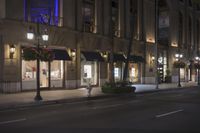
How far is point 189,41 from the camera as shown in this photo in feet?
195

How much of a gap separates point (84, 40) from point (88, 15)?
2884 mm

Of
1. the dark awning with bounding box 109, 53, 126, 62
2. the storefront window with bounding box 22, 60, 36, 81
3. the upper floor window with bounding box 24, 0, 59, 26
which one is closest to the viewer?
the storefront window with bounding box 22, 60, 36, 81

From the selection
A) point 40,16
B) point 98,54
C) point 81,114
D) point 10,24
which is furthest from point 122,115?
point 98,54

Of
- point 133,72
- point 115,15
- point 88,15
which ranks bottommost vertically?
point 133,72

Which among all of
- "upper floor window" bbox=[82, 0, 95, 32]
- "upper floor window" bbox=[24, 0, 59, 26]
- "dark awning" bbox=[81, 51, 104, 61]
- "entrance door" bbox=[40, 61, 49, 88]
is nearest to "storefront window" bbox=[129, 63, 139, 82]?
"dark awning" bbox=[81, 51, 104, 61]

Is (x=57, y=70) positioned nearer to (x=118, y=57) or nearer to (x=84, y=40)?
(x=84, y=40)

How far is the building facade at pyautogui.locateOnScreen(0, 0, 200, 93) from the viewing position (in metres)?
28.6

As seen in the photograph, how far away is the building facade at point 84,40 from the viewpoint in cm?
2858

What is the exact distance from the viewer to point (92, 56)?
118 ft

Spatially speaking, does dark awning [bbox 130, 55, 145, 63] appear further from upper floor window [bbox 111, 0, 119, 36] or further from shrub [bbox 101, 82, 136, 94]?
shrub [bbox 101, 82, 136, 94]

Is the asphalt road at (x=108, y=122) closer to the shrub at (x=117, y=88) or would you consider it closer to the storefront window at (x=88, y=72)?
the shrub at (x=117, y=88)

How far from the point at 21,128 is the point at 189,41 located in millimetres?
50283

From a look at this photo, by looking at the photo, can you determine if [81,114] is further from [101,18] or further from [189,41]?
[189,41]

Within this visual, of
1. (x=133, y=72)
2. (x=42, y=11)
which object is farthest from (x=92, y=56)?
(x=133, y=72)
